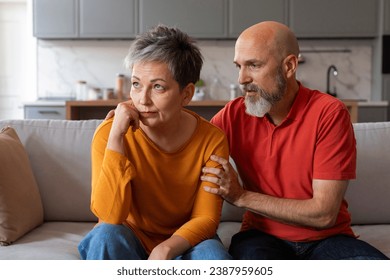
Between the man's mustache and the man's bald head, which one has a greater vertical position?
the man's bald head

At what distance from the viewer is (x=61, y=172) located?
7.47 feet

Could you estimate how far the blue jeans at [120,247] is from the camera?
1.55 meters

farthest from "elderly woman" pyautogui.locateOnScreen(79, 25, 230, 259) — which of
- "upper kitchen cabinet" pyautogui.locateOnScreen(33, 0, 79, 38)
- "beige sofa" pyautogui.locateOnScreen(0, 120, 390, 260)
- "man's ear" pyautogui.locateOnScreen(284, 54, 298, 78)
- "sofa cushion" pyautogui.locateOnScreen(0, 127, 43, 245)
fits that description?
"upper kitchen cabinet" pyautogui.locateOnScreen(33, 0, 79, 38)

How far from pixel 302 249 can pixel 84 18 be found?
170 inches

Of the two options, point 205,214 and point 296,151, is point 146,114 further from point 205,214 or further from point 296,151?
point 296,151

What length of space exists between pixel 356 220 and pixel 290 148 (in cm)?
68

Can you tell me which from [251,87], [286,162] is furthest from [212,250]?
[251,87]

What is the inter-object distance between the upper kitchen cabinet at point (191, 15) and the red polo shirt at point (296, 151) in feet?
12.3

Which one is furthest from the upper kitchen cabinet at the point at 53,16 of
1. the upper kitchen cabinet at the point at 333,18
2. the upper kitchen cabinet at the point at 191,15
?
the upper kitchen cabinet at the point at 333,18

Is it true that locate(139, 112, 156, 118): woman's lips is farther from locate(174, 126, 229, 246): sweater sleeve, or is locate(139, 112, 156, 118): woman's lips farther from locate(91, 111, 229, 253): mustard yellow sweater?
locate(174, 126, 229, 246): sweater sleeve

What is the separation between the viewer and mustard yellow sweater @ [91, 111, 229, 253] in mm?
1728

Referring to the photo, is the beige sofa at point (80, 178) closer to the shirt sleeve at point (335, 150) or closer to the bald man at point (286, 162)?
the bald man at point (286, 162)

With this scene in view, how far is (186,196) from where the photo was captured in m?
1.77

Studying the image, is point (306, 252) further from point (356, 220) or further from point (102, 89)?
point (102, 89)
